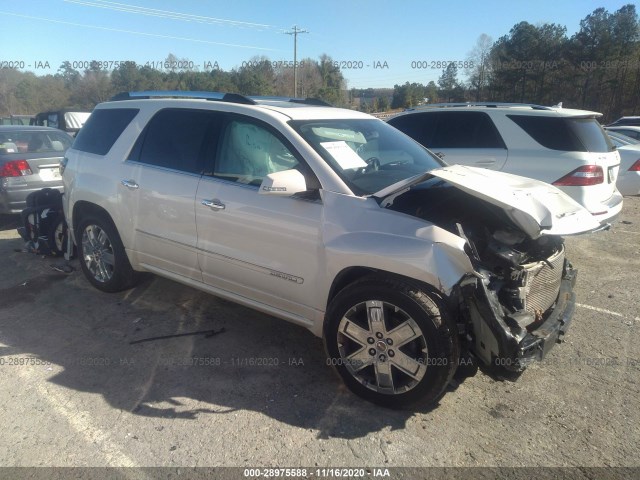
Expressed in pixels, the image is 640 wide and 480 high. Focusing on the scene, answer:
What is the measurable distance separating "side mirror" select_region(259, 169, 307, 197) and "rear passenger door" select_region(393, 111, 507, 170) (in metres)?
3.17

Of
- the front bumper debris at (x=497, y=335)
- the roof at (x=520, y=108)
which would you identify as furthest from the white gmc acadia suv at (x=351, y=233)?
the roof at (x=520, y=108)

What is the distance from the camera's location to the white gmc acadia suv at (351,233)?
2637mm

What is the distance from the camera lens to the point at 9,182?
6871mm

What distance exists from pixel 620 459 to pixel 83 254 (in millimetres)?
4894

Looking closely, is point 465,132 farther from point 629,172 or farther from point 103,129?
point 629,172

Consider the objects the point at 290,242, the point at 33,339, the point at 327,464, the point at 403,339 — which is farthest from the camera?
the point at 33,339

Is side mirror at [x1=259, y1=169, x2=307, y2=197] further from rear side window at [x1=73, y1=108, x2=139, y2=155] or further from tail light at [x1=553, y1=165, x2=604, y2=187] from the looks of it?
tail light at [x1=553, y1=165, x2=604, y2=187]

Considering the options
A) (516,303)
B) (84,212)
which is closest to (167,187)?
(84,212)

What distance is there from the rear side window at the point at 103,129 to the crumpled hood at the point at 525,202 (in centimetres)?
288

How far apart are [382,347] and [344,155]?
1401mm

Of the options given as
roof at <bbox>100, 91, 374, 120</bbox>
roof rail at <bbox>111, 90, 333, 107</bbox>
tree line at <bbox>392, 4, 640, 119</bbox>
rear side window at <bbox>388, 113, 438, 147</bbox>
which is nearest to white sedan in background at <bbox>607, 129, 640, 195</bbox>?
rear side window at <bbox>388, 113, 438, 147</bbox>

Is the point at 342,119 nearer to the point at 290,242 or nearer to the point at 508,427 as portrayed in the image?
the point at 290,242

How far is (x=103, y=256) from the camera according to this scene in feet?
15.0

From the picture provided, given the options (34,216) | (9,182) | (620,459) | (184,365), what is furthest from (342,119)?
(9,182)
